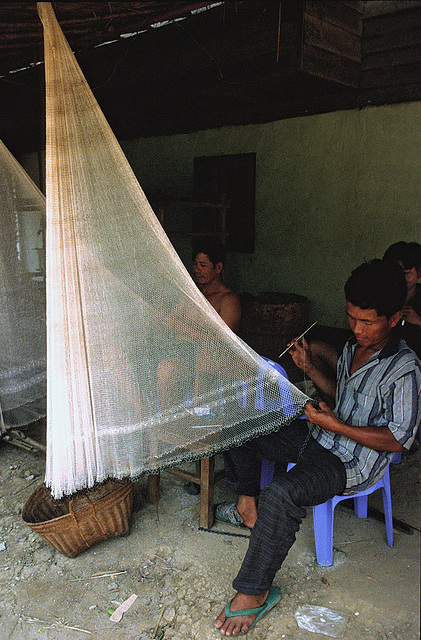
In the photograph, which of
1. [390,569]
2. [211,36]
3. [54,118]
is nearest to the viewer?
[54,118]

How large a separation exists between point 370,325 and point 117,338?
1.01 meters

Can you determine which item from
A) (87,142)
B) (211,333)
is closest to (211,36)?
(87,142)

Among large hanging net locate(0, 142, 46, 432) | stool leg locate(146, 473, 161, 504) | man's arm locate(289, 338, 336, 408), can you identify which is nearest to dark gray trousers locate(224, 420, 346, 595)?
man's arm locate(289, 338, 336, 408)

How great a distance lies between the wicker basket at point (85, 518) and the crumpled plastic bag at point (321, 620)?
88 centimetres

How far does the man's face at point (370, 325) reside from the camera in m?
2.18

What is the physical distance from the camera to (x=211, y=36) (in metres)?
4.02

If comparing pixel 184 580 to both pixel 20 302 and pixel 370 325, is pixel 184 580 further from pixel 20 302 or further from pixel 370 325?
pixel 20 302

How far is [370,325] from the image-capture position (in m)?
2.19

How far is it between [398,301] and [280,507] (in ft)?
3.02

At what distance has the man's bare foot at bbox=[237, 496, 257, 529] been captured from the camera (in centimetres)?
265

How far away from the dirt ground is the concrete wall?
250 centimetres

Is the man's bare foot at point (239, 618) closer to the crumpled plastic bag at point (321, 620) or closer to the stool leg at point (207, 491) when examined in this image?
the crumpled plastic bag at point (321, 620)

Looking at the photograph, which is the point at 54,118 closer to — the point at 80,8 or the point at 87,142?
the point at 87,142

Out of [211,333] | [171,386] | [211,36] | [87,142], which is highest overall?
[211,36]
